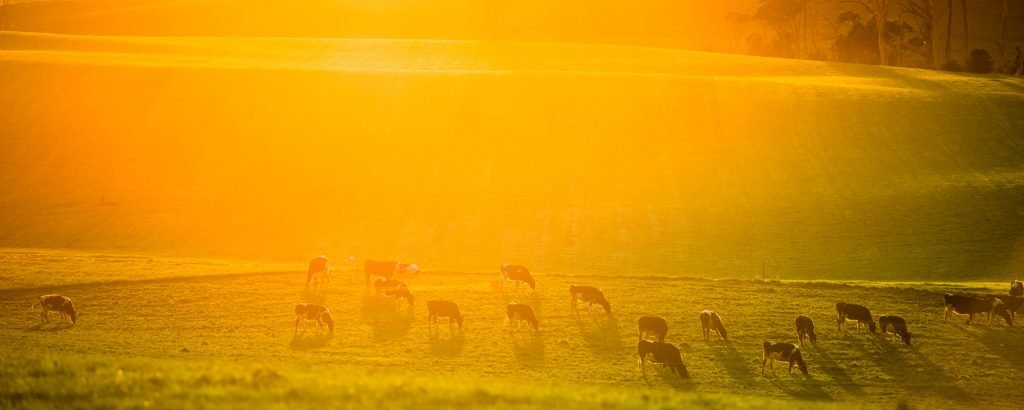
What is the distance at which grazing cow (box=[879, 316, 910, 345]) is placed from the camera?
27961mm

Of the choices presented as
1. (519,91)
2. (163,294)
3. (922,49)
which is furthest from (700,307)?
(922,49)

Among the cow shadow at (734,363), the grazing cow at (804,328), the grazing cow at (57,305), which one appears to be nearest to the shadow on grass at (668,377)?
the cow shadow at (734,363)

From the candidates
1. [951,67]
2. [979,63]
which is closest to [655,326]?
[951,67]

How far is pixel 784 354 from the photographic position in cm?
2517

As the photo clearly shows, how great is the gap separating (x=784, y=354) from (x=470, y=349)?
28.2 ft

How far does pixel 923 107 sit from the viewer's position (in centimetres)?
7538

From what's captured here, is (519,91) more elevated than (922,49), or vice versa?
(922,49)

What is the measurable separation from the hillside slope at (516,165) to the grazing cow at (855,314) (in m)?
15.1

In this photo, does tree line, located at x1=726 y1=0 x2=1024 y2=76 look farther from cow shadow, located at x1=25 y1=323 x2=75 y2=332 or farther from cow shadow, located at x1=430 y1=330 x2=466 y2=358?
cow shadow, located at x1=25 y1=323 x2=75 y2=332

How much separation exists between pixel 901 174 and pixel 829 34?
409 feet

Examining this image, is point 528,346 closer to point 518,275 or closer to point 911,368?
point 518,275

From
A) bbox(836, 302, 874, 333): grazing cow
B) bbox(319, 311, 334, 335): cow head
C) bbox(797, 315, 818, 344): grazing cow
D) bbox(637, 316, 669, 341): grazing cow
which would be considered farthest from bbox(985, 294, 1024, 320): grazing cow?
bbox(319, 311, 334, 335): cow head

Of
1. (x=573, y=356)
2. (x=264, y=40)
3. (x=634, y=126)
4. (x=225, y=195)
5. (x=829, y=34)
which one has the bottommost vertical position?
(x=573, y=356)

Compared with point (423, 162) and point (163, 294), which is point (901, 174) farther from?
point (163, 294)
